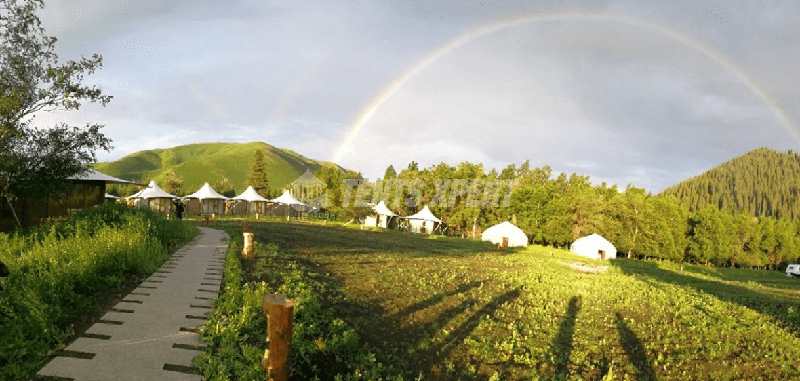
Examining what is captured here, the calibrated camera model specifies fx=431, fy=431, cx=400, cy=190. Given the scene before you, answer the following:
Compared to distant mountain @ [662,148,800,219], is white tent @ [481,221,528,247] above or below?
below

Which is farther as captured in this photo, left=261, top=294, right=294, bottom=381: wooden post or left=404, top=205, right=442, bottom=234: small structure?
left=404, top=205, right=442, bottom=234: small structure

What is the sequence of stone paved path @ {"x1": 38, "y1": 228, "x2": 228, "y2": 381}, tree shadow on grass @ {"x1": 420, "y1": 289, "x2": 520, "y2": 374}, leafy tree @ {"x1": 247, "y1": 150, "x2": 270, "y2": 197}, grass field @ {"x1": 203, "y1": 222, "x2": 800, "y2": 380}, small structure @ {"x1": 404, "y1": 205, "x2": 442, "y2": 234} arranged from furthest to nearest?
leafy tree @ {"x1": 247, "y1": 150, "x2": 270, "y2": 197}, small structure @ {"x1": 404, "y1": 205, "x2": 442, "y2": 234}, grass field @ {"x1": 203, "y1": 222, "x2": 800, "y2": 380}, tree shadow on grass @ {"x1": 420, "y1": 289, "x2": 520, "y2": 374}, stone paved path @ {"x1": 38, "y1": 228, "x2": 228, "y2": 381}

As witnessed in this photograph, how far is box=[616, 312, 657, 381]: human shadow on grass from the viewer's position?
6.16m

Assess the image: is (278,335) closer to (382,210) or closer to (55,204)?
(55,204)

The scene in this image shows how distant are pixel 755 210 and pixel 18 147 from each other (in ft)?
636

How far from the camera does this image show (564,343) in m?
7.34

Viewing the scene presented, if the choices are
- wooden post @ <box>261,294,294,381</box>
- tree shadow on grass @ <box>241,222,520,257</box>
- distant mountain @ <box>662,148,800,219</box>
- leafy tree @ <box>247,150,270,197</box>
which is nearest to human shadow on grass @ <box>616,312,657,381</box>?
wooden post @ <box>261,294,294,381</box>

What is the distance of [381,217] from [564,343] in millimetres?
51700

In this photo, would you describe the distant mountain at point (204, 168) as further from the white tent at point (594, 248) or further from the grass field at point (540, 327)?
the grass field at point (540, 327)

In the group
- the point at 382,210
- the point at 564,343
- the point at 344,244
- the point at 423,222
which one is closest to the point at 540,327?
the point at 564,343

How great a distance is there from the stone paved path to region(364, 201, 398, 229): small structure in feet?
158

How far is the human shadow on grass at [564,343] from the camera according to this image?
619 centimetres

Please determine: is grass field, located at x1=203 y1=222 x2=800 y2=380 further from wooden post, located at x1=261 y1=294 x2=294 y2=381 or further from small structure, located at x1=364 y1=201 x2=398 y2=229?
small structure, located at x1=364 y1=201 x2=398 y2=229

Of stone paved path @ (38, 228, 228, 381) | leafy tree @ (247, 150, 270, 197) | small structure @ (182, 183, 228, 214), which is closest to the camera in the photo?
stone paved path @ (38, 228, 228, 381)
